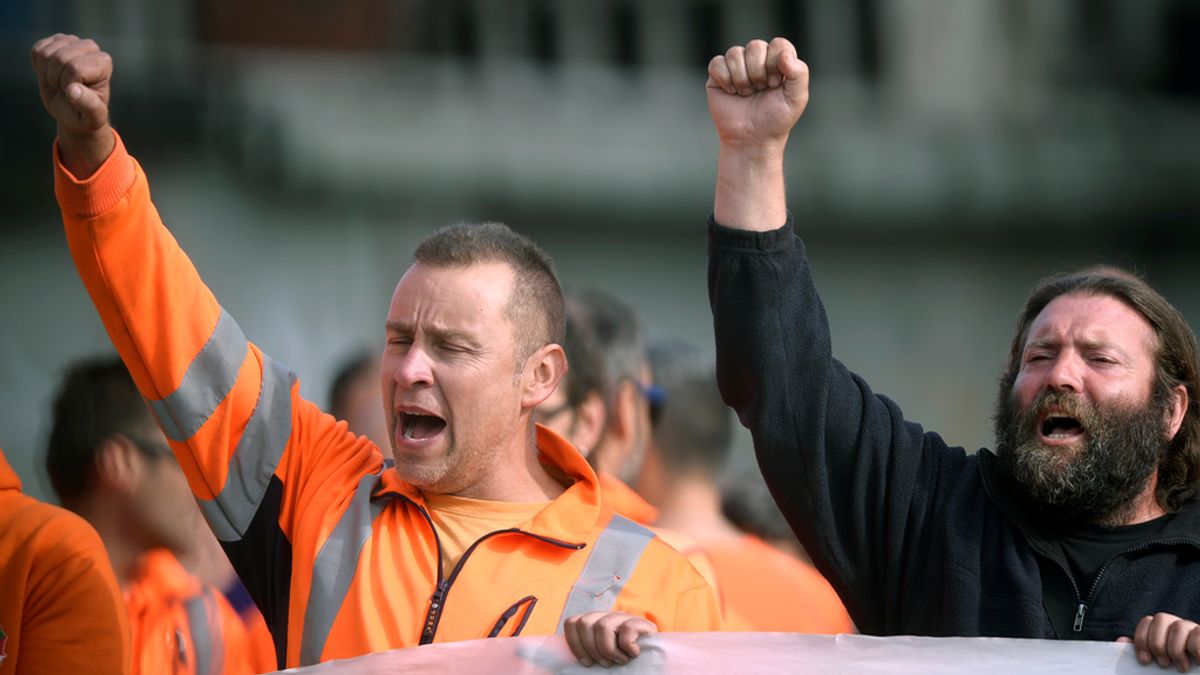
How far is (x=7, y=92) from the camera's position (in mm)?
5281

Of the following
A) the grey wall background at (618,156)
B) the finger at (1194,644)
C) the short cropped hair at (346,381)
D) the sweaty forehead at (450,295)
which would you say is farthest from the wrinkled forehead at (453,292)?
the grey wall background at (618,156)

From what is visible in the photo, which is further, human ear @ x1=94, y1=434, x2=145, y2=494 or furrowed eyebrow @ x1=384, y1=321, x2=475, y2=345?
human ear @ x1=94, y1=434, x2=145, y2=494

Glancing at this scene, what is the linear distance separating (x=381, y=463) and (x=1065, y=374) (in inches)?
43.4

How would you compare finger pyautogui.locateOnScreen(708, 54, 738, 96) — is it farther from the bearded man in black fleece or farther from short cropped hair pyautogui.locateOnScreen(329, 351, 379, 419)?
short cropped hair pyautogui.locateOnScreen(329, 351, 379, 419)

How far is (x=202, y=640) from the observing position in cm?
356

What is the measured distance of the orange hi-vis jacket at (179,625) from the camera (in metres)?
3.50

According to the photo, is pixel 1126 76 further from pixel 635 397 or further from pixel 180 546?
pixel 180 546

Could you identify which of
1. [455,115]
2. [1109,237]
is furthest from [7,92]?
[1109,237]

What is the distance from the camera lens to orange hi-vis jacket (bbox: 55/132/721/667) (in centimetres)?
254

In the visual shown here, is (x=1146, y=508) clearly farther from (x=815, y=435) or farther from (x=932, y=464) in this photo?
(x=815, y=435)

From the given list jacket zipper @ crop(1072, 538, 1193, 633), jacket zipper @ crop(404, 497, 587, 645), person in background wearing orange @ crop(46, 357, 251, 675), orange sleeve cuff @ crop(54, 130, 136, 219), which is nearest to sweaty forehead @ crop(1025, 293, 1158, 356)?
Answer: jacket zipper @ crop(1072, 538, 1193, 633)

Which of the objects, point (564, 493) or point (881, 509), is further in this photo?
point (881, 509)

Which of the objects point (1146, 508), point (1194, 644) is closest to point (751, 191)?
point (1146, 508)

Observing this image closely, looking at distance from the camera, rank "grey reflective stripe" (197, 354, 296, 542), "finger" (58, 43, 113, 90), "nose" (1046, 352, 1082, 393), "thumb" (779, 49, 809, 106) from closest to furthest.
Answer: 1. "finger" (58, 43, 113, 90)
2. "grey reflective stripe" (197, 354, 296, 542)
3. "thumb" (779, 49, 809, 106)
4. "nose" (1046, 352, 1082, 393)
